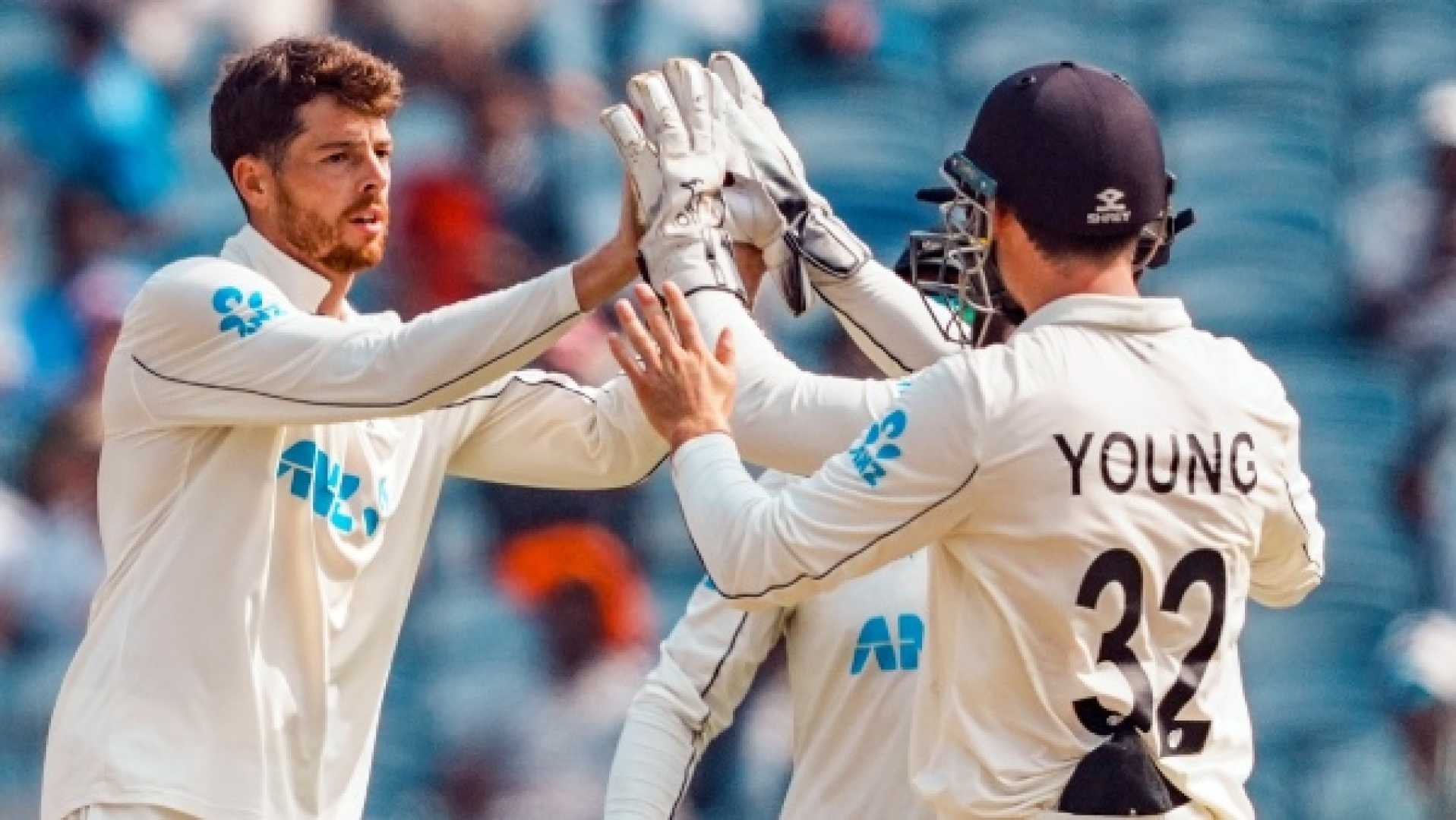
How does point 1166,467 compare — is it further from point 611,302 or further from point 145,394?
point 611,302

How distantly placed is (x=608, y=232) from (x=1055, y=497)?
156 inches

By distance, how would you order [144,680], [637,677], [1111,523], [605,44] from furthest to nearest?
[605,44]
[637,677]
[144,680]
[1111,523]

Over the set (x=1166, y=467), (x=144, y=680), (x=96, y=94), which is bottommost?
(x=144, y=680)

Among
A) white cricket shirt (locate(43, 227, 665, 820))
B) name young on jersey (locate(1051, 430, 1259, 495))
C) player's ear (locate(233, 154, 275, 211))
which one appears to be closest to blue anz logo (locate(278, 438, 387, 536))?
white cricket shirt (locate(43, 227, 665, 820))

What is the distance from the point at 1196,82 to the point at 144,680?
414 cm

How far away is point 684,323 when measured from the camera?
3578 millimetres

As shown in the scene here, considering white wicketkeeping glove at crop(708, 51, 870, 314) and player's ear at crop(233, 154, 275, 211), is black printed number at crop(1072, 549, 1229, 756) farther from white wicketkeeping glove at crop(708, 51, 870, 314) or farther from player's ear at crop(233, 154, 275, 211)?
player's ear at crop(233, 154, 275, 211)

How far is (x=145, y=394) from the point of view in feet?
13.9

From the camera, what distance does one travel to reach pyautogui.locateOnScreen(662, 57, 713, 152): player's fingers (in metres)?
3.96

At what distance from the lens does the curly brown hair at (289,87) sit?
439 centimetres

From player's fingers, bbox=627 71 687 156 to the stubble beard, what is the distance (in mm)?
631

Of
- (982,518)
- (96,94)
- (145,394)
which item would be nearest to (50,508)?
(96,94)

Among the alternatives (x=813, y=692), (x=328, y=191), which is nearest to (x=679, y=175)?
(x=328, y=191)

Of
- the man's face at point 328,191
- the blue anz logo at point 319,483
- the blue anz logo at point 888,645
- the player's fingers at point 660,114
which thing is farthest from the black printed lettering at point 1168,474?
the man's face at point 328,191
